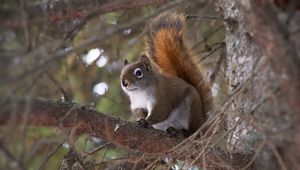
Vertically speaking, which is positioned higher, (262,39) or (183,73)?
(262,39)

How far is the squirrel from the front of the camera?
3805 millimetres

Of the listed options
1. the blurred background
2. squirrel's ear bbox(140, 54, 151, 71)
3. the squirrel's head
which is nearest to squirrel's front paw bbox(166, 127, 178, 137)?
the blurred background

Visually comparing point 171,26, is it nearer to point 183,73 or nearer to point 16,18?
point 183,73

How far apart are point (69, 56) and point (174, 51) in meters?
1.27

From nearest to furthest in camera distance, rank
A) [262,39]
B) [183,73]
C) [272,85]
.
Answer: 1. [262,39]
2. [272,85]
3. [183,73]

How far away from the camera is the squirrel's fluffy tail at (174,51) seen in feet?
12.6

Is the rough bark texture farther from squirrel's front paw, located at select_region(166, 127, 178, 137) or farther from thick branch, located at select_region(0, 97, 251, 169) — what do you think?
squirrel's front paw, located at select_region(166, 127, 178, 137)

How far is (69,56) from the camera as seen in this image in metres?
2.73

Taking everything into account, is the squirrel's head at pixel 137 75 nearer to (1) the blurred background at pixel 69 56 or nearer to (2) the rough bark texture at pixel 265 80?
(1) the blurred background at pixel 69 56

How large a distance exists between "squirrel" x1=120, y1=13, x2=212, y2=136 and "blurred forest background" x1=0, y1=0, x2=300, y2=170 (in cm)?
12


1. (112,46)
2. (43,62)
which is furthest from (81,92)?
(43,62)

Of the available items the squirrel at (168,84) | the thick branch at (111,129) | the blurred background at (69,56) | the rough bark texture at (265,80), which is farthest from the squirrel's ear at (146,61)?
the thick branch at (111,129)

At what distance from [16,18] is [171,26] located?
1860mm

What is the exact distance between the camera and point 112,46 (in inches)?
145
